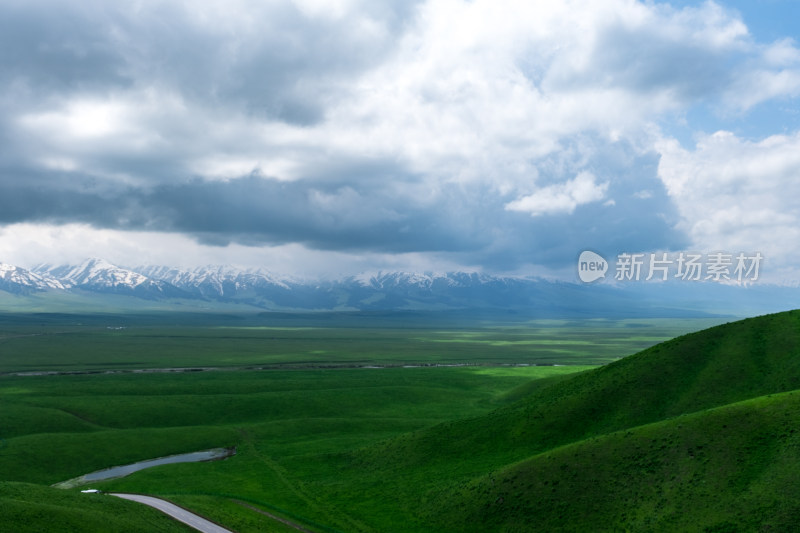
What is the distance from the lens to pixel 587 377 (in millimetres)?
102000

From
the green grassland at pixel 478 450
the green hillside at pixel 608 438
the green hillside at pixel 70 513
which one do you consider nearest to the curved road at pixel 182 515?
the green hillside at pixel 70 513

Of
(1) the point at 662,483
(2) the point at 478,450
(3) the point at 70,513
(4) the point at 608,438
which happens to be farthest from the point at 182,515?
(1) the point at 662,483

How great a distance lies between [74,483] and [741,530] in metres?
90.9

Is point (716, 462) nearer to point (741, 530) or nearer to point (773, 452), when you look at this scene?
point (773, 452)

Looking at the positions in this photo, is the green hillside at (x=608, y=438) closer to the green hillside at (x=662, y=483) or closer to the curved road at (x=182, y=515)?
the green hillside at (x=662, y=483)

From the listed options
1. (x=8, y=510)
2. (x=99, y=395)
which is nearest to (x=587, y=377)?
(x=8, y=510)

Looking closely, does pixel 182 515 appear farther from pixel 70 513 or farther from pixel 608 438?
pixel 608 438

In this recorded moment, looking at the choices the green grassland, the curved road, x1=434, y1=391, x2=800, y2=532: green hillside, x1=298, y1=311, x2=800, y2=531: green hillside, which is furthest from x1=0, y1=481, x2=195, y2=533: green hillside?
x1=434, y1=391, x2=800, y2=532: green hillside

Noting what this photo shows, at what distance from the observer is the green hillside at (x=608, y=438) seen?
57000 mm

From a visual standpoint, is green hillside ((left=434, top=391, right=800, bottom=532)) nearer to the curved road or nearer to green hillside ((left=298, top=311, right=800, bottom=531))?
green hillside ((left=298, top=311, right=800, bottom=531))

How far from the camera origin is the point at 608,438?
66.2 metres

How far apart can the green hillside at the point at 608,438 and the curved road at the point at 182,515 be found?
19.8 meters

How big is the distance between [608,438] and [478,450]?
989 inches

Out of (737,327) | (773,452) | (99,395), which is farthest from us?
(99,395)
